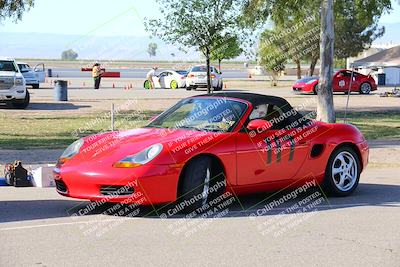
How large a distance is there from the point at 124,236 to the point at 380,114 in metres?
21.0

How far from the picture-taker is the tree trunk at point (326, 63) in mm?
19125

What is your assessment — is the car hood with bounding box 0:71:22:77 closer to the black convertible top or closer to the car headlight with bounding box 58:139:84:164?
the black convertible top

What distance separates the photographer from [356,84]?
137ft

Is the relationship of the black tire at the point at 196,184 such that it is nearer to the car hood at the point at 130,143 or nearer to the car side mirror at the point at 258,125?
the car hood at the point at 130,143

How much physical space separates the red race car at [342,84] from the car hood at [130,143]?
31.2m

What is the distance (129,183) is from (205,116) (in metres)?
1.56

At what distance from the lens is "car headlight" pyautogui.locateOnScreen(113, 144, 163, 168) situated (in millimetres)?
7496

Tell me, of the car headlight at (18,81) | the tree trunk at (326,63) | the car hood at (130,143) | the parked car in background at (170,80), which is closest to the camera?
the car hood at (130,143)

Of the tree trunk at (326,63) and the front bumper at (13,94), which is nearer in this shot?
the tree trunk at (326,63)

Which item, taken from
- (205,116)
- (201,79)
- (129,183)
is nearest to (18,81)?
(201,79)

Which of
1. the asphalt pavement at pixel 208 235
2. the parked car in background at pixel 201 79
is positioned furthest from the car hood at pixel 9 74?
the asphalt pavement at pixel 208 235

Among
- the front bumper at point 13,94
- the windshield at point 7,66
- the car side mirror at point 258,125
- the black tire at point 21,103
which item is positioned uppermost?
the windshield at point 7,66

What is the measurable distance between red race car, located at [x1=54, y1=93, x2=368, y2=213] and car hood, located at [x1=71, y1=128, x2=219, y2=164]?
1cm

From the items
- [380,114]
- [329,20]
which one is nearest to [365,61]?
[380,114]
